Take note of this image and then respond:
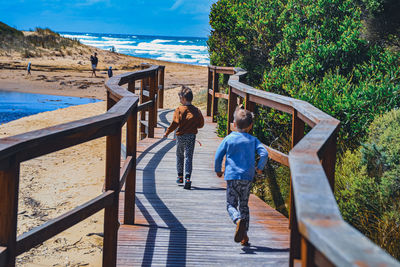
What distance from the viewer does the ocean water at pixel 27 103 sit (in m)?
19.0

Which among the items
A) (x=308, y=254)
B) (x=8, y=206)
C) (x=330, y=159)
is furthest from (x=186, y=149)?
(x=308, y=254)

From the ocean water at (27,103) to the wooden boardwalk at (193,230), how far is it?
1256 cm

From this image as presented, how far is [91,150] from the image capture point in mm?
12633

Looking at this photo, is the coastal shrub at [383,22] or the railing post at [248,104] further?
the coastal shrub at [383,22]

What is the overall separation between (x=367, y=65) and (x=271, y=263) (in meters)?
5.77

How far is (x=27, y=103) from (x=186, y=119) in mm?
17893

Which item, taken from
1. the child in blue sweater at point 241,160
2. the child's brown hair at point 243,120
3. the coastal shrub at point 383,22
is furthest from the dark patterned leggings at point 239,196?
the coastal shrub at point 383,22

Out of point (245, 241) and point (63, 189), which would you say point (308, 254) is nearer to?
point (245, 241)

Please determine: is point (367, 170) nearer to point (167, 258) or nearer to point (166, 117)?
point (167, 258)

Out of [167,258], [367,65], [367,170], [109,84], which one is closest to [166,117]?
[367,65]

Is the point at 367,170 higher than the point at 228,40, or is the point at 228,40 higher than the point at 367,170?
the point at 228,40

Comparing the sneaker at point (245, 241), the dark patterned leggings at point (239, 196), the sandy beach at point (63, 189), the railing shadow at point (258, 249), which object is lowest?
the sandy beach at point (63, 189)

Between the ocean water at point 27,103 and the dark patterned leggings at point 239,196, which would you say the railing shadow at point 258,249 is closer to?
the dark patterned leggings at point 239,196

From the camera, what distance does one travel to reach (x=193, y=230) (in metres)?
4.76
